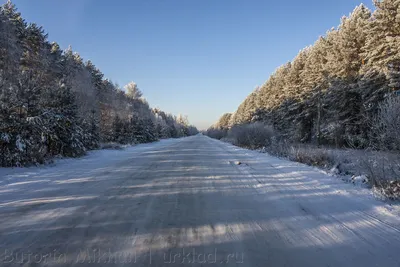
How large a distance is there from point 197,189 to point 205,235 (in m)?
2.89

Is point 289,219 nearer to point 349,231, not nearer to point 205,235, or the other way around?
point 349,231

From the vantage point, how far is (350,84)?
23328 mm

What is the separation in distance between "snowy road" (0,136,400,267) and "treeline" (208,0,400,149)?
112 inches

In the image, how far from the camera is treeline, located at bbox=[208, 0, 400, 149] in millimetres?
18002

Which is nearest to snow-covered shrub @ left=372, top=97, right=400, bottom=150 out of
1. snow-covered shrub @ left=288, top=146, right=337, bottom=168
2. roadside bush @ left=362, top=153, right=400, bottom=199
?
roadside bush @ left=362, top=153, right=400, bottom=199

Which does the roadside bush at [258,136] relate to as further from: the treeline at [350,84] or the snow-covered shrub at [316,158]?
the snow-covered shrub at [316,158]

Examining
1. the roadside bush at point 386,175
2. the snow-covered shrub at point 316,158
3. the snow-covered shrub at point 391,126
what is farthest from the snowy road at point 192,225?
the snow-covered shrub at point 316,158

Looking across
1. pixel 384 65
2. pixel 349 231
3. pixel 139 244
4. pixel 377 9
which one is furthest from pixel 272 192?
pixel 377 9

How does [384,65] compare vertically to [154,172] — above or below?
above

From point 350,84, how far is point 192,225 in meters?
24.7

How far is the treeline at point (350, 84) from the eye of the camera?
18.0 m

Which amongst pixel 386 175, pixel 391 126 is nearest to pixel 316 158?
pixel 386 175

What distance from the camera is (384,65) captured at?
18.9 metres

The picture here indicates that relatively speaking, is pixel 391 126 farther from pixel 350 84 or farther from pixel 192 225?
pixel 350 84
